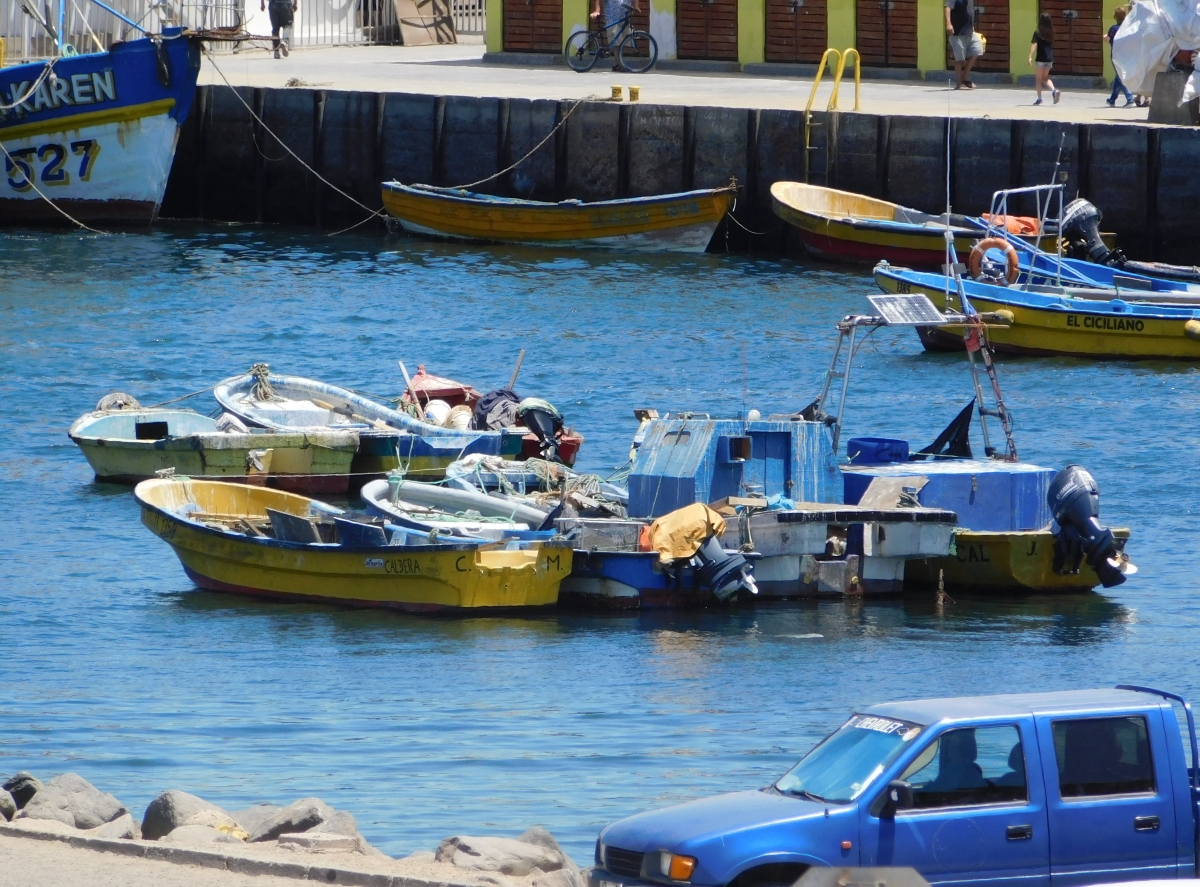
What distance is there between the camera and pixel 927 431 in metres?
23.5

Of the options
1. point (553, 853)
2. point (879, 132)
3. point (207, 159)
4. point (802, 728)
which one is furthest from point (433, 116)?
point (553, 853)

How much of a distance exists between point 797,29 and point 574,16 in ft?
17.4

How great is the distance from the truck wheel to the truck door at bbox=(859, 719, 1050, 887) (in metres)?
0.43

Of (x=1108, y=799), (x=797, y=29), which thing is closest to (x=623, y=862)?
(x=1108, y=799)

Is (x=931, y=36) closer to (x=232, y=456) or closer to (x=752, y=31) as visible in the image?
(x=752, y=31)

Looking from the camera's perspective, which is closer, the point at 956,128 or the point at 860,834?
the point at 860,834

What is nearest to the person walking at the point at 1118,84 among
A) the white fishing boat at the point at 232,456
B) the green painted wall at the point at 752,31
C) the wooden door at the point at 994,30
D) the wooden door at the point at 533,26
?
the wooden door at the point at 994,30

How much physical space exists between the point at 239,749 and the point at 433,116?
2723 centimetres

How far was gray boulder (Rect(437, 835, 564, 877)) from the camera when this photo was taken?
27.6 feet

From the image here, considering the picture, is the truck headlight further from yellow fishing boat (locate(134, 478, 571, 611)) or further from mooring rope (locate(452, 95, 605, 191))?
mooring rope (locate(452, 95, 605, 191))

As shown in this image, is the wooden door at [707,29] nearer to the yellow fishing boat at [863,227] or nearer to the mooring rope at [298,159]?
→ the yellow fishing boat at [863,227]

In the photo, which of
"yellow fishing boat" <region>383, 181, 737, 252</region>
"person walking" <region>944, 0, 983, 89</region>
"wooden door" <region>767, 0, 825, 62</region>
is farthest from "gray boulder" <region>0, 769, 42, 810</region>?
"wooden door" <region>767, 0, 825, 62</region>

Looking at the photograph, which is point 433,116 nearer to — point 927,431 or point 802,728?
point 927,431

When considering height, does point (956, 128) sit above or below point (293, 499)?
above
